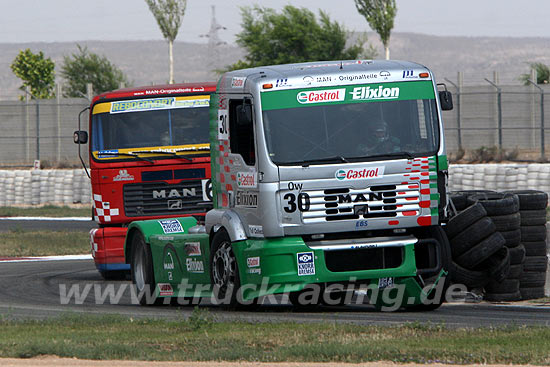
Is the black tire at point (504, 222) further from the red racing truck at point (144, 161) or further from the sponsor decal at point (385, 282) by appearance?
the red racing truck at point (144, 161)

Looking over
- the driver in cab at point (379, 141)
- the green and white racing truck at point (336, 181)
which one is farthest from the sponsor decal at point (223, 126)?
the driver in cab at point (379, 141)

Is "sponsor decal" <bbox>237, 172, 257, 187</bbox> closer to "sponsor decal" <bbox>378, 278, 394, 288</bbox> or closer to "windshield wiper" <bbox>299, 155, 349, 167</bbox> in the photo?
"windshield wiper" <bbox>299, 155, 349, 167</bbox>

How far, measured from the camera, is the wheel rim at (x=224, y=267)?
1186cm

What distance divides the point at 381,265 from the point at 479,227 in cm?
168

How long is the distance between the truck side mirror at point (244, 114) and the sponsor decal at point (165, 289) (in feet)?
10.2

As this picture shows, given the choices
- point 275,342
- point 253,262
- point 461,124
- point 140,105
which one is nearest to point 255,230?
point 253,262

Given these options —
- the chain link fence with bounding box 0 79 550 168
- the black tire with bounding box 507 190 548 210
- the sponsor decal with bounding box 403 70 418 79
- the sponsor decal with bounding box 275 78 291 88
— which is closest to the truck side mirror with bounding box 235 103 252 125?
the sponsor decal with bounding box 275 78 291 88

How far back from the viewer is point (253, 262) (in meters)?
11.4

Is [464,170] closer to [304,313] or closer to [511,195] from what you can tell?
[511,195]

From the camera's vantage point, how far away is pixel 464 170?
2828cm

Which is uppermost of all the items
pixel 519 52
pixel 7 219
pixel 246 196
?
pixel 519 52

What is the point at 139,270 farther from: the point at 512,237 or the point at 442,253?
the point at 512,237

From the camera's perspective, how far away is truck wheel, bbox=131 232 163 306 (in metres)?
14.0

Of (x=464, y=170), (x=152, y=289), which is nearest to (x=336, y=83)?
(x=152, y=289)
